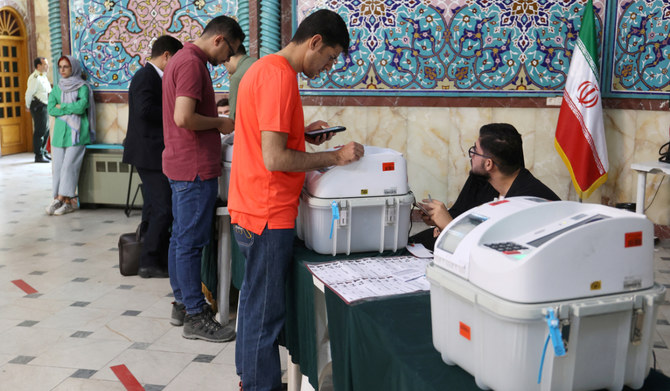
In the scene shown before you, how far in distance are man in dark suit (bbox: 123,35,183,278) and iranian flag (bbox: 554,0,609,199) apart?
10.9 feet

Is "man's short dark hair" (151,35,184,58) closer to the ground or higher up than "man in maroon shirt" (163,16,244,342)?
higher up

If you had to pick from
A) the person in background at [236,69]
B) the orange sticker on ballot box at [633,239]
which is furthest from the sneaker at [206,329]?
the orange sticker on ballot box at [633,239]

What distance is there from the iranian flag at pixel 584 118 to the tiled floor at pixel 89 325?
0.89m

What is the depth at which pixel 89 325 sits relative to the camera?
386 centimetres

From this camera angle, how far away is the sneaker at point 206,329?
3.59 metres

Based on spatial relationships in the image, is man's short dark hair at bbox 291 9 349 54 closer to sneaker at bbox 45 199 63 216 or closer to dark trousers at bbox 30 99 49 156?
sneaker at bbox 45 199 63 216


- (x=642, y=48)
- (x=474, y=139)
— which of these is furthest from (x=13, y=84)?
(x=642, y=48)

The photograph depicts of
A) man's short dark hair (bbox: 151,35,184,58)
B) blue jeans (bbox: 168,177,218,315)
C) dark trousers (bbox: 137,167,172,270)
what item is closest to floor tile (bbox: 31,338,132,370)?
blue jeans (bbox: 168,177,218,315)

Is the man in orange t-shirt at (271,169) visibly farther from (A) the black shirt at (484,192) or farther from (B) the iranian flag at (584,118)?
(B) the iranian flag at (584,118)

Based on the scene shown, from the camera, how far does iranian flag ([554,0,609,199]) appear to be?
18.5ft

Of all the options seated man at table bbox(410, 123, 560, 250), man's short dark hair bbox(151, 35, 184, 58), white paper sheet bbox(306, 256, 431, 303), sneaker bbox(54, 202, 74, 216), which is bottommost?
sneaker bbox(54, 202, 74, 216)

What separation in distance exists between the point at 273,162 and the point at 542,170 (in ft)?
14.9

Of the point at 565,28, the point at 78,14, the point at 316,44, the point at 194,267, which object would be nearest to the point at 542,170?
the point at 565,28

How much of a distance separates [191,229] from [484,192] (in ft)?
4.94
